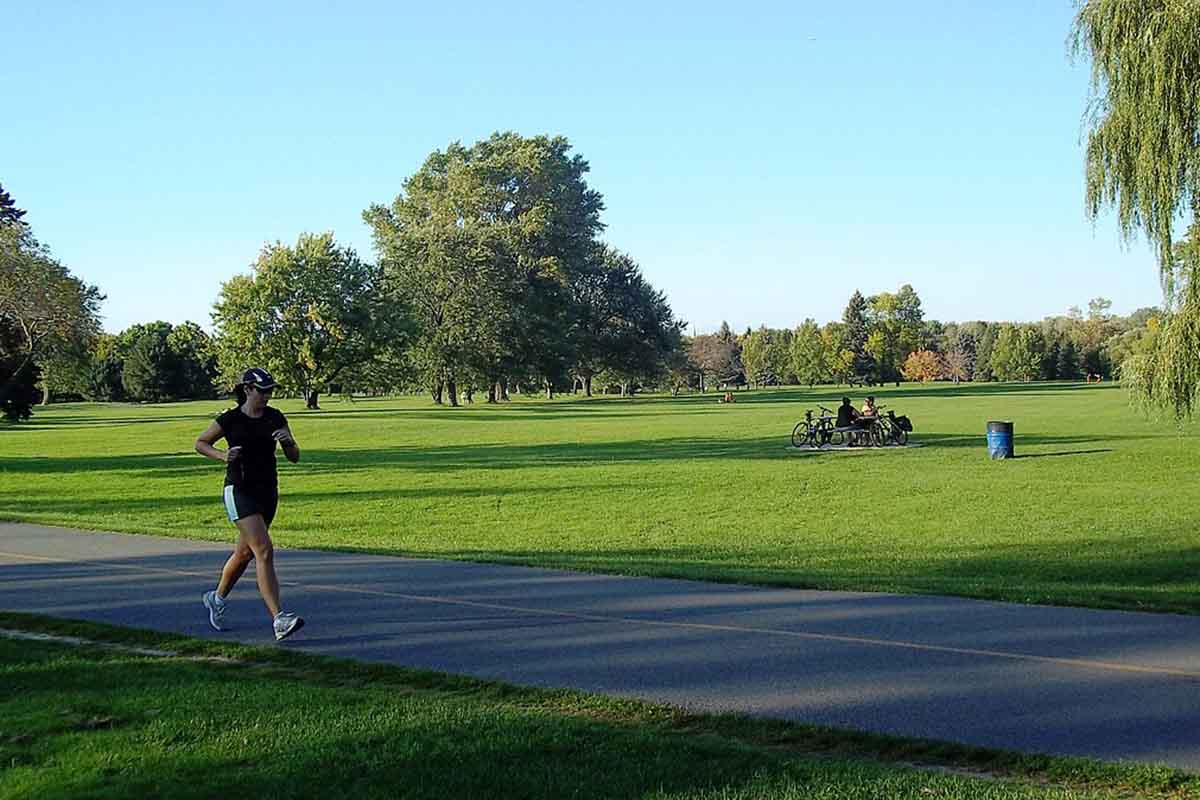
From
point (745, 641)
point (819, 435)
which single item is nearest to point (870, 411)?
point (819, 435)

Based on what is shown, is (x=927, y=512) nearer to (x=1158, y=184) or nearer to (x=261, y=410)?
(x=1158, y=184)

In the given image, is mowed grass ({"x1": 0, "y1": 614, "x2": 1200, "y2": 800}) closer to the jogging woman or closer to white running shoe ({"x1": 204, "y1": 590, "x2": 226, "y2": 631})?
the jogging woman

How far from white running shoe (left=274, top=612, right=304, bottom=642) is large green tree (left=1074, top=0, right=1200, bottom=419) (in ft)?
59.3

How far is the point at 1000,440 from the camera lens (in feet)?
92.4

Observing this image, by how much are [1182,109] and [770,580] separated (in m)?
14.6

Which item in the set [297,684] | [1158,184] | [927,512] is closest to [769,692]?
[297,684]

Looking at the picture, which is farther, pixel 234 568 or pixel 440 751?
pixel 234 568

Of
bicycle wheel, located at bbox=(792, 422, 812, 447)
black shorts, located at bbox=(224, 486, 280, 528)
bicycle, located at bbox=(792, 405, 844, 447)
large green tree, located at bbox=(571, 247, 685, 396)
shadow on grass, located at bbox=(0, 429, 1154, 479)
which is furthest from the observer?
large green tree, located at bbox=(571, 247, 685, 396)

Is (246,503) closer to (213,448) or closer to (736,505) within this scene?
(213,448)

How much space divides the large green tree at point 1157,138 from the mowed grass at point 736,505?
3.10m

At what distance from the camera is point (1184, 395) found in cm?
2334

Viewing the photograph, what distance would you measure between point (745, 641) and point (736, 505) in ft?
40.0

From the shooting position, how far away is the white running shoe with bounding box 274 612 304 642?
27.0 feet

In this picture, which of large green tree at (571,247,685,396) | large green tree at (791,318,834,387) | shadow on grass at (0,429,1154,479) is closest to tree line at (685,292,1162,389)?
large green tree at (791,318,834,387)
